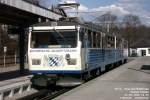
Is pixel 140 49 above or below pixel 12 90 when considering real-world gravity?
above

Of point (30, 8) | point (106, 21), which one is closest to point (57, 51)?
point (30, 8)

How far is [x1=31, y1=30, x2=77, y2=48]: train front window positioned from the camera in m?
17.9

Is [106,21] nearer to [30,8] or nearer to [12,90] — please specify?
[30,8]

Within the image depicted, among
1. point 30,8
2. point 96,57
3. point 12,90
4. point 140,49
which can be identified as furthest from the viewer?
point 140,49

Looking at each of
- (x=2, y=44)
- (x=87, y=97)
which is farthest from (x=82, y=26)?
(x=2, y=44)

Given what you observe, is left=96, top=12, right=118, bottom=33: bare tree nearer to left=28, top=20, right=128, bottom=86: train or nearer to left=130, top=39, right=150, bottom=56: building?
left=130, top=39, right=150, bottom=56: building

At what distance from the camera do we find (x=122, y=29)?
117250mm

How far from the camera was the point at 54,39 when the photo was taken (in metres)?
18.1

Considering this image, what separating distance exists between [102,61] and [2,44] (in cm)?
3406

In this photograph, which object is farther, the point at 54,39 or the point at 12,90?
the point at 54,39

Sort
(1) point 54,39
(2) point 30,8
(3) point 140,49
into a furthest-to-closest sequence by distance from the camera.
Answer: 1. (3) point 140,49
2. (2) point 30,8
3. (1) point 54,39

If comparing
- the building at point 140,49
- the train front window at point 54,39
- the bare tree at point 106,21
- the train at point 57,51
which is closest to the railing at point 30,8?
the train at point 57,51

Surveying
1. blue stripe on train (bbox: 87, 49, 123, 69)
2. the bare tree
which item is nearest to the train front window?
blue stripe on train (bbox: 87, 49, 123, 69)

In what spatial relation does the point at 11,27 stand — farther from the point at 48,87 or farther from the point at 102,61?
the point at 48,87
